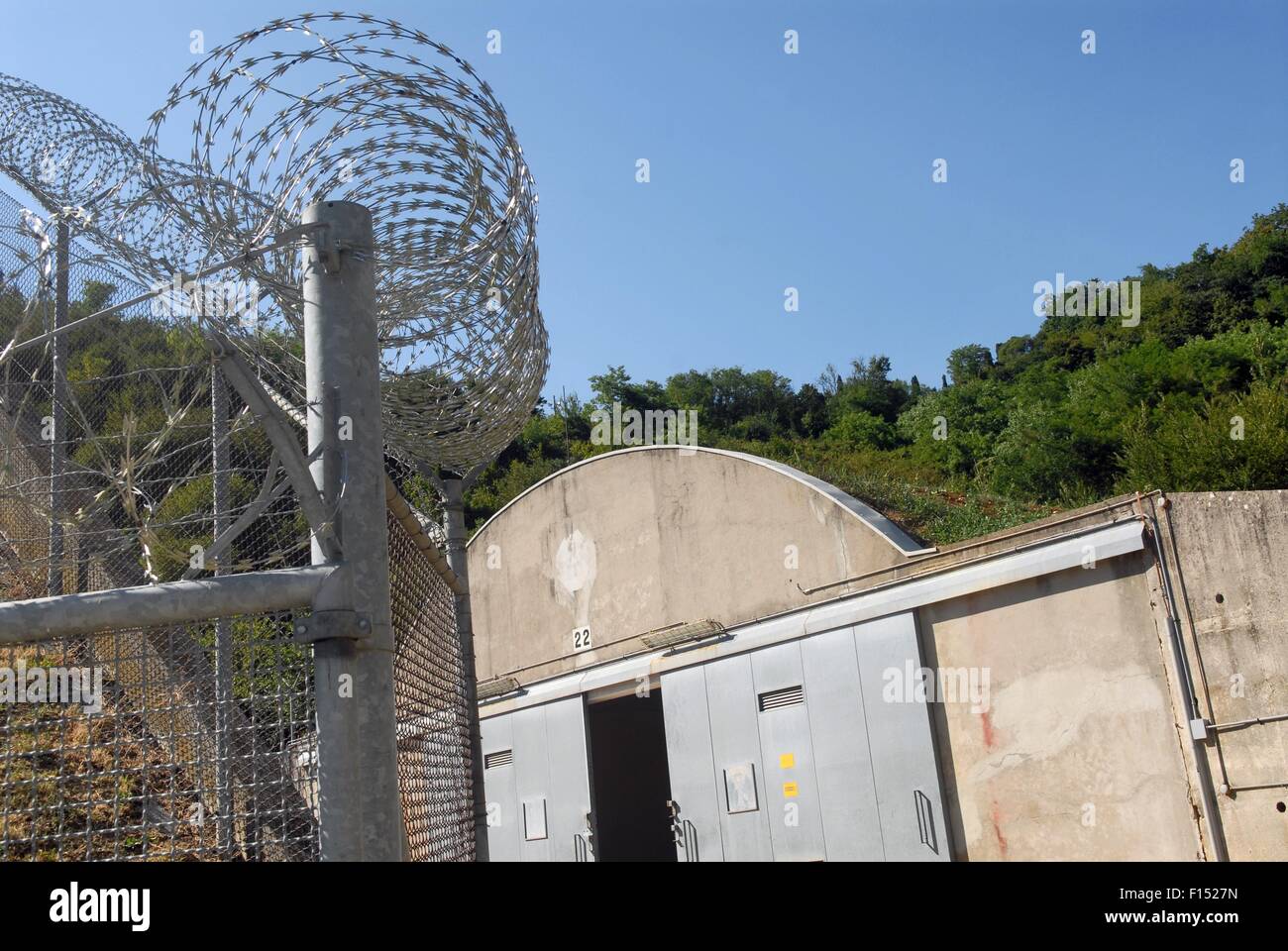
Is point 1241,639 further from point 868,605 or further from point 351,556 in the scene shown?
point 351,556

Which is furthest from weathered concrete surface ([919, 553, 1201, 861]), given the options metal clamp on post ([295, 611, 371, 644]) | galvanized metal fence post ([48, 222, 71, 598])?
metal clamp on post ([295, 611, 371, 644])

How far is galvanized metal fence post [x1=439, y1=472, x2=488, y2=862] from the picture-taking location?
5.16 m

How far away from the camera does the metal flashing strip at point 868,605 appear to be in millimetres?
10320

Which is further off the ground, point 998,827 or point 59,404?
point 59,404

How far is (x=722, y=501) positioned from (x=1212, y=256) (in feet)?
128

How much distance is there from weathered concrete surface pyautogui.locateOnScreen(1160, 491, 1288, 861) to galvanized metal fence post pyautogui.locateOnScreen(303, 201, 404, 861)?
8570mm

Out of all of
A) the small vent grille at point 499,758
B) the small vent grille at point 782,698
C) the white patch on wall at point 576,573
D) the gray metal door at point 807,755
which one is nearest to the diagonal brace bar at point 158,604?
the gray metal door at point 807,755

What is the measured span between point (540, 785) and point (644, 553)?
3680mm

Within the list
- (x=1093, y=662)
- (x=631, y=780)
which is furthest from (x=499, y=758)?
(x=1093, y=662)

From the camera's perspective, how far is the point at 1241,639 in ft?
30.5

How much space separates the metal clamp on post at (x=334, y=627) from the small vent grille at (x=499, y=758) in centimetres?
1392

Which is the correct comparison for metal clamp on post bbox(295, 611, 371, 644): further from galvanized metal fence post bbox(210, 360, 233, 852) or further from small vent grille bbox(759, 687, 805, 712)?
small vent grille bbox(759, 687, 805, 712)
